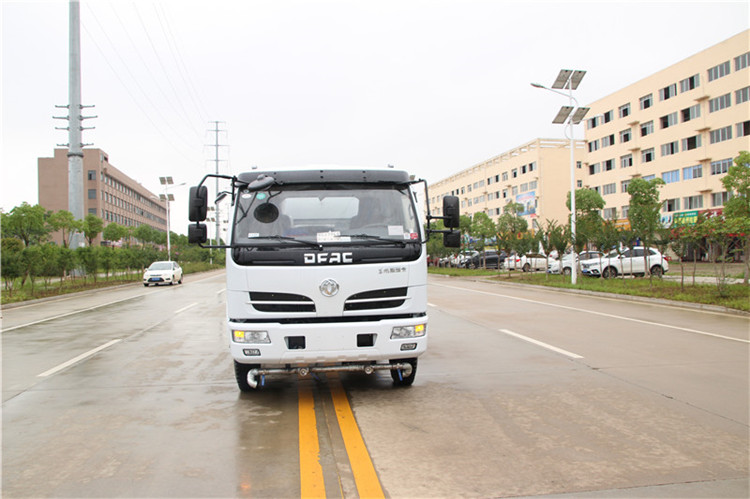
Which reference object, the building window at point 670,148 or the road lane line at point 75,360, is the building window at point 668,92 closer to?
the building window at point 670,148

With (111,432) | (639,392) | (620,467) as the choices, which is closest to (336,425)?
(111,432)

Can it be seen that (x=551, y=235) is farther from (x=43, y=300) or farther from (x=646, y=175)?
(x=646, y=175)

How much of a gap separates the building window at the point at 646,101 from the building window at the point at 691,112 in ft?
15.1

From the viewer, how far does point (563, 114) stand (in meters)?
27.1

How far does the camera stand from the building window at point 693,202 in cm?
4816

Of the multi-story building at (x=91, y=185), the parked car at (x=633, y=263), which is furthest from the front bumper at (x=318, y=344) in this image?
the multi-story building at (x=91, y=185)

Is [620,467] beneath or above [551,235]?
beneath

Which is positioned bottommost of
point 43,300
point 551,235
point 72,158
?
point 43,300

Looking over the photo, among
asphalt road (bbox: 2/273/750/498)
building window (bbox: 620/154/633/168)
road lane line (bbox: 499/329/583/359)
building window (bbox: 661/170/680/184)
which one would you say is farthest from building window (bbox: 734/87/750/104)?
road lane line (bbox: 499/329/583/359)

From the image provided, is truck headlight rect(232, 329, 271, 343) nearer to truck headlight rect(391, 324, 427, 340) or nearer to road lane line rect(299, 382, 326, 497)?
road lane line rect(299, 382, 326, 497)

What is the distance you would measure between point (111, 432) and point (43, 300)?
836 inches

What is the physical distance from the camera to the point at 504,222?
63.6 meters

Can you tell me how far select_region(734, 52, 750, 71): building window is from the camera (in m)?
42.9

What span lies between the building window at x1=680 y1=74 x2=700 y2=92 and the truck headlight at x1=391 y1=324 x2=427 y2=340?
2075 inches
